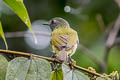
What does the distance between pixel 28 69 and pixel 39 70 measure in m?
0.07

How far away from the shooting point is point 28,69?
2.22 meters

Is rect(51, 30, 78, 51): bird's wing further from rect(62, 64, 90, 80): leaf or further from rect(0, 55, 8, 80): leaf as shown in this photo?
rect(0, 55, 8, 80): leaf

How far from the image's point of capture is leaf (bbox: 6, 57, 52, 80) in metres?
2.14

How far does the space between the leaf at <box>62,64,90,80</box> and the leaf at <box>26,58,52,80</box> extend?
108 mm

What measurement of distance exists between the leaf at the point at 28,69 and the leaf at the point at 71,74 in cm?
11

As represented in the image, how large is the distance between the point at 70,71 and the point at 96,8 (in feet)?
16.8

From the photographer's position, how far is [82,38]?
7723 mm

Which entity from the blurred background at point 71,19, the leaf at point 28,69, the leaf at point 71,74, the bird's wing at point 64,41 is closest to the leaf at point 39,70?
the leaf at point 28,69

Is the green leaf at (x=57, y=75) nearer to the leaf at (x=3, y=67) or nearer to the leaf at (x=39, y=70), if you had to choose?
the leaf at (x=39, y=70)

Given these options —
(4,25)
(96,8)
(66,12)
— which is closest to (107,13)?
(96,8)

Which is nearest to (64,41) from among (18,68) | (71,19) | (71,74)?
(71,74)

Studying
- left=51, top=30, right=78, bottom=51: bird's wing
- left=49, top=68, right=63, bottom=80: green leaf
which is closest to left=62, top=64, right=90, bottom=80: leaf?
left=49, top=68, right=63, bottom=80: green leaf

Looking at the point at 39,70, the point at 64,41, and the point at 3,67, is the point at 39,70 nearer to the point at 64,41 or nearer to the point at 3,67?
the point at 3,67

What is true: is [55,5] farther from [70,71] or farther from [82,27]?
[70,71]
